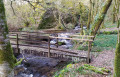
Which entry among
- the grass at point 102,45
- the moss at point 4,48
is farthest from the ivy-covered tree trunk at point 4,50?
the grass at point 102,45

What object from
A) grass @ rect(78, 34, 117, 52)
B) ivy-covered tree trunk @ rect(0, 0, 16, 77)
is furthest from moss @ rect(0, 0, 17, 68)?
grass @ rect(78, 34, 117, 52)

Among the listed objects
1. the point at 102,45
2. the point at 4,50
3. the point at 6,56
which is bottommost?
the point at 102,45

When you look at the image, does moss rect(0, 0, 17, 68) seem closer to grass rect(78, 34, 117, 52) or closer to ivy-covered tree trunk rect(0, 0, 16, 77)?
ivy-covered tree trunk rect(0, 0, 16, 77)

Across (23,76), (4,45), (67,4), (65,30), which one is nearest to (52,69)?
(23,76)

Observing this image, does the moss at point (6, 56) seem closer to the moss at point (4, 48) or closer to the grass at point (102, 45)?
the moss at point (4, 48)

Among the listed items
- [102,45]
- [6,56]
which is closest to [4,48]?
[6,56]

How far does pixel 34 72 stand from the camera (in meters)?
6.52

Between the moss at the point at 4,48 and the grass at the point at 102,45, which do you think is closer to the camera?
the moss at the point at 4,48

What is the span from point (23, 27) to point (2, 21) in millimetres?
16978

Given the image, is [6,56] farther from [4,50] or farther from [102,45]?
[102,45]

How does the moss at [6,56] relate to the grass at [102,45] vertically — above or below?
above

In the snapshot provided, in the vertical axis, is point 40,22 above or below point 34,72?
above

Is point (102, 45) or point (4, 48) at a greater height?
point (4, 48)

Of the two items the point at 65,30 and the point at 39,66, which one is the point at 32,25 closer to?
the point at 65,30
